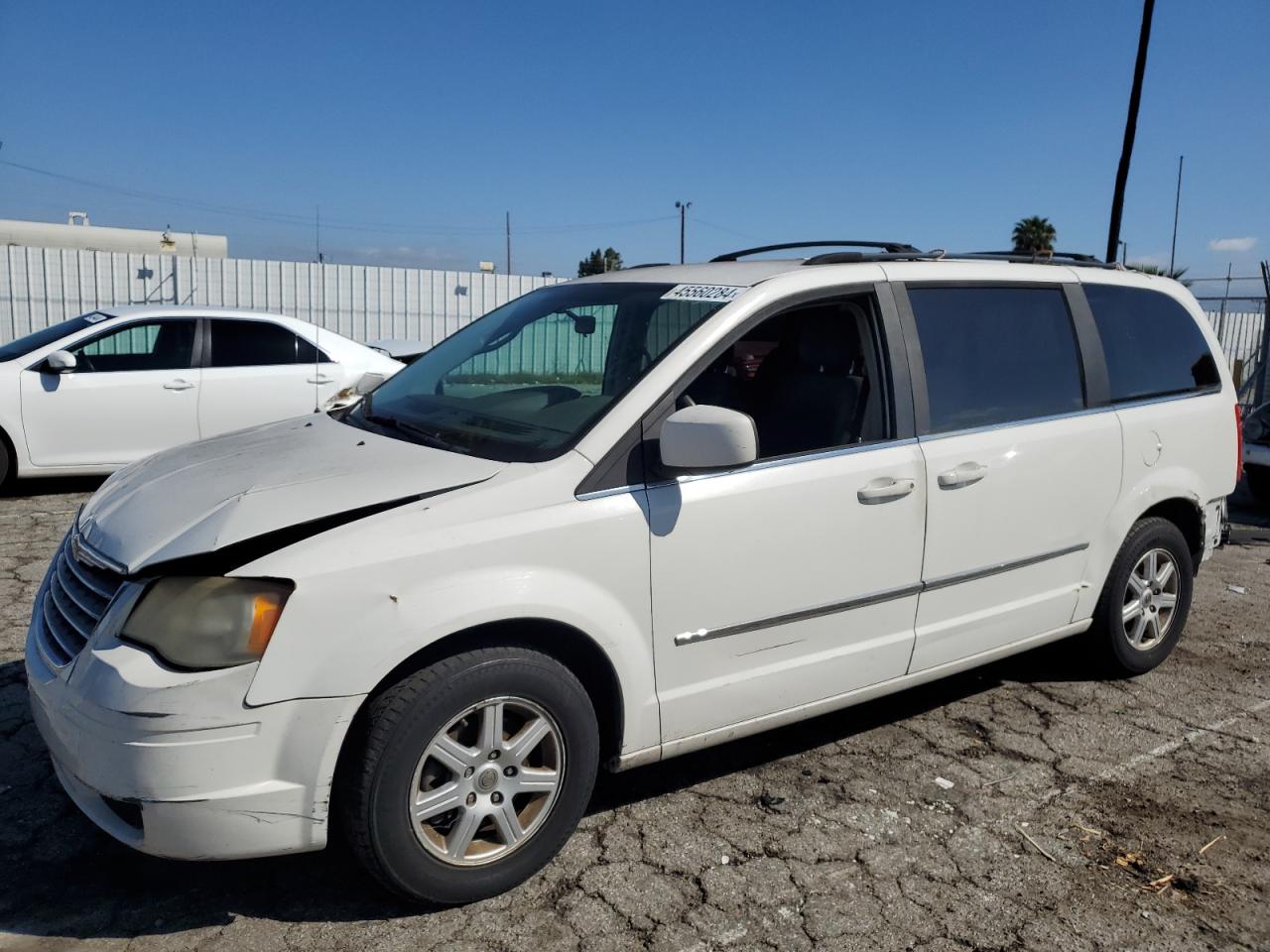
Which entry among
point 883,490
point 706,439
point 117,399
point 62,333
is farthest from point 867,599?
point 62,333

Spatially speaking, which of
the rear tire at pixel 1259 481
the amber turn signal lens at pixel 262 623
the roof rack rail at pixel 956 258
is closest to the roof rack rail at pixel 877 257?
the roof rack rail at pixel 956 258

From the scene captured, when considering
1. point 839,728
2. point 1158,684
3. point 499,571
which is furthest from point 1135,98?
point 499,571

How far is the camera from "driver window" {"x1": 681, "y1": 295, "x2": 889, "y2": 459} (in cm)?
338

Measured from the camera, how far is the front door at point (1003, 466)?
3.68 meters

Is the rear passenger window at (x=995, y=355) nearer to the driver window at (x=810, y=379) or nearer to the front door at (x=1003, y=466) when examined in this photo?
the front door at (x=1003, y=466)

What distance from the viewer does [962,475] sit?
144 inches

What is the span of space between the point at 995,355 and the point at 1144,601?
59.6 inches

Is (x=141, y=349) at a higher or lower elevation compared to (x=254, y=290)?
lower

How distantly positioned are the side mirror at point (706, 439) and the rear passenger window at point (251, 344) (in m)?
6.74

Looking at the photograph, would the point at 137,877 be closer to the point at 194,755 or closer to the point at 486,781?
the point at 194,755

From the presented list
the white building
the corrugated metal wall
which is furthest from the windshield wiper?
the white building

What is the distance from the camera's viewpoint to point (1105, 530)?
428 centimetres

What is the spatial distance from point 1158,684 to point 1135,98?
15371mm

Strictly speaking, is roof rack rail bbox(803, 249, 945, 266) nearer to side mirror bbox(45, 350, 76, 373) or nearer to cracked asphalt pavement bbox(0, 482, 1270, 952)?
cracked asphalt pavement bbox(0, 482, 1270, 952)
